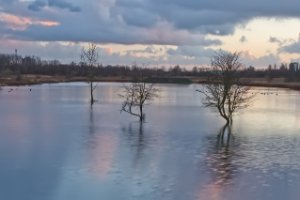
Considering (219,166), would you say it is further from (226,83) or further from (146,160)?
(226,83)

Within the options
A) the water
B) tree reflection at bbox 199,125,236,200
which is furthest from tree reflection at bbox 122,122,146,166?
tree reflection at bbox 199,125,236,200

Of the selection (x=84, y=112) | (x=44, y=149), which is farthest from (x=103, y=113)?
(x=44, y=149)

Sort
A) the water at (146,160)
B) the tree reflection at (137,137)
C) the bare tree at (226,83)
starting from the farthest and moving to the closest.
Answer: the bare tree at (226,83) → the tree reflection at (137,137) → the water at (146,160)

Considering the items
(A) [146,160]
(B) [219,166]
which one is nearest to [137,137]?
(A) [146,160]

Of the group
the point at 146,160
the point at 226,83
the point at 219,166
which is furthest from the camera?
the point at 226,83

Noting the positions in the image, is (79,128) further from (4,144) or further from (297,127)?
(297,127)

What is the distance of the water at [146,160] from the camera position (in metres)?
16.5

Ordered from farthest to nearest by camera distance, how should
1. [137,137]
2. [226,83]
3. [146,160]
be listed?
[226,83]
[137,137]
[146,160]

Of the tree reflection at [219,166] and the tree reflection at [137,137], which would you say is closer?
the tree reflection at [219,166]

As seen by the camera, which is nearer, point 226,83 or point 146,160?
point 146,160

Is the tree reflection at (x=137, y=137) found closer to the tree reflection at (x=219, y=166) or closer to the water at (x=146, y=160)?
the water at (x=146, y=160)

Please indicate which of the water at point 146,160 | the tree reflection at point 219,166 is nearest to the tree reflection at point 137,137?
the water at point 146,160

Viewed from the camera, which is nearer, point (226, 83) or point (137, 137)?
point (137, 137)

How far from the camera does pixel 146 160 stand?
71.6 feet
